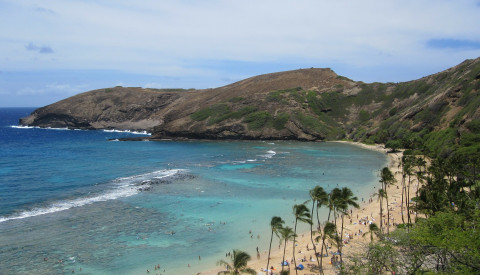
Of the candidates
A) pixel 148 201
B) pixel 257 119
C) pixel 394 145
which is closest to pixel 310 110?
pixel 257 119

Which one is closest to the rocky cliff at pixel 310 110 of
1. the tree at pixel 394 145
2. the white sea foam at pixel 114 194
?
the tree at pixel 394 145

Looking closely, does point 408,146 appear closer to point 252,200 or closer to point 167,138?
point 252,200

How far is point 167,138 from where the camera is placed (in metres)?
147

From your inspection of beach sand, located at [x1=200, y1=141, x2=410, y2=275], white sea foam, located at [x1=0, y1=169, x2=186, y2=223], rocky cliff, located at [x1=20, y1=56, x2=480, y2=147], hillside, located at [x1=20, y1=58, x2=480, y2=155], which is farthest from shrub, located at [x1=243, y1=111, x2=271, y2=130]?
beach sand, located at [x1=200, y1=141, x2=410, y2=275]

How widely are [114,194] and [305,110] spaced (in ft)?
346

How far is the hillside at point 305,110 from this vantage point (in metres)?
102

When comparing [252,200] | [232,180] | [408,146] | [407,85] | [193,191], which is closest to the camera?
[252,200]

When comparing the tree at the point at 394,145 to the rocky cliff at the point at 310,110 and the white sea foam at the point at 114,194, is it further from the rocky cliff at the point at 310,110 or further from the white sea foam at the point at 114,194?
the white sea foam at the point at 114,194

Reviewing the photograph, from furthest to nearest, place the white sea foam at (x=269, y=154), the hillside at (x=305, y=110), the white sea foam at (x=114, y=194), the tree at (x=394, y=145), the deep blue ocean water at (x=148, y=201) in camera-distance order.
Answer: the hillside at (x=305, y=110), the tree at (x=394, y=145), the white sea foam at (x=269, y=154), the white sea foam at (x=114, y=194), the deep blue ocean water at (x=148, y=201)

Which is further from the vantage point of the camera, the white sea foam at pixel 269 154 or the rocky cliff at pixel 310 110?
the rocky cliff at pixel 310 110

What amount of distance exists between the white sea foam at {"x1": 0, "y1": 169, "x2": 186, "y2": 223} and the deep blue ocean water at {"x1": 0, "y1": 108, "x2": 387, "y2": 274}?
16 cm

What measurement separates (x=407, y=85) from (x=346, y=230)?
12155cm

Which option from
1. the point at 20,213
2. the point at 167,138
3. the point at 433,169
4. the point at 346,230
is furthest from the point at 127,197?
the point at 167,138

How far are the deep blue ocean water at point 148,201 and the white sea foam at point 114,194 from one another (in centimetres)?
16
